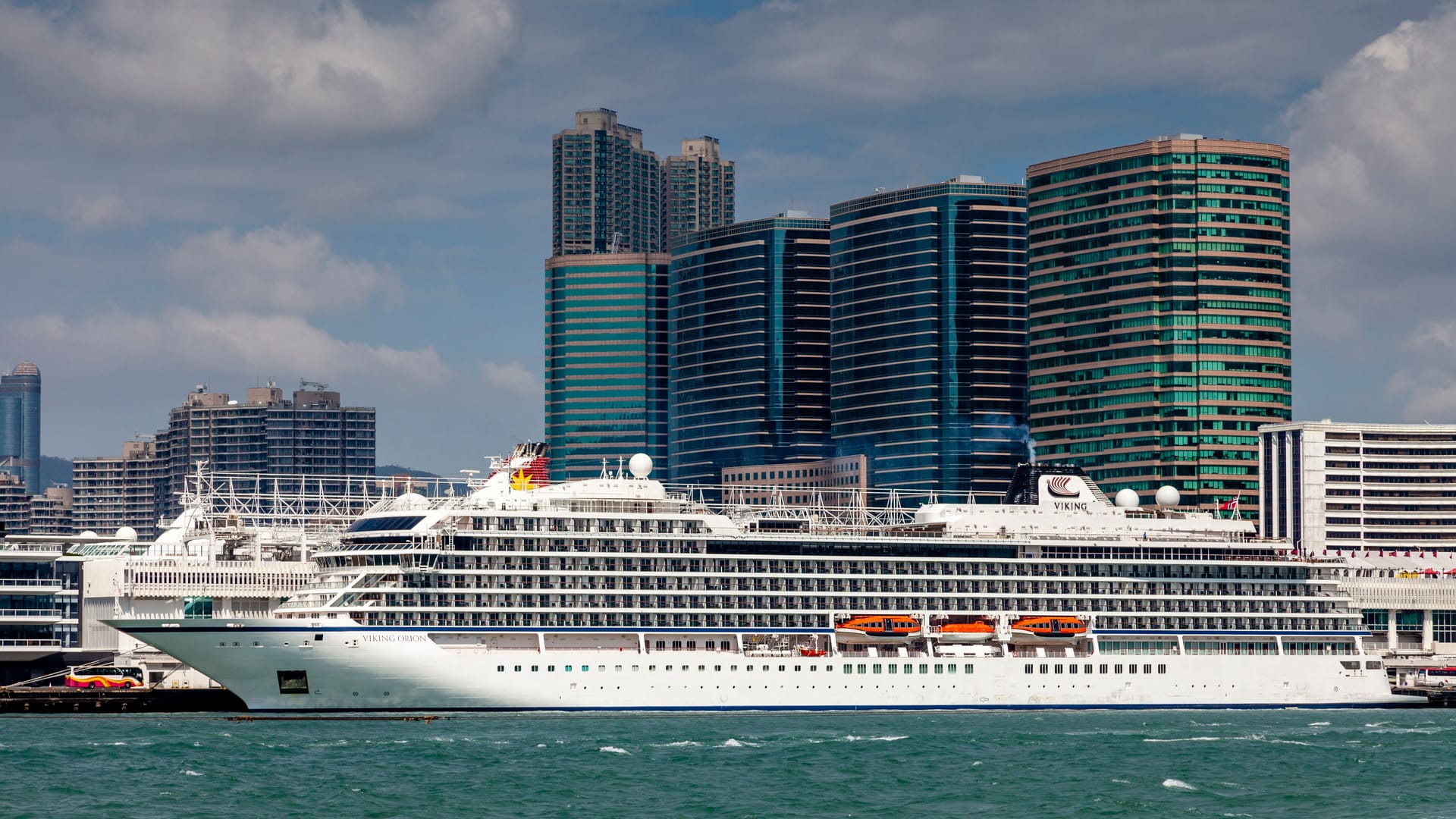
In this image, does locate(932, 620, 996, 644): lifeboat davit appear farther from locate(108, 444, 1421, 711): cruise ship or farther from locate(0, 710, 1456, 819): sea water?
locate(0, 710, 1456, 819): sea water

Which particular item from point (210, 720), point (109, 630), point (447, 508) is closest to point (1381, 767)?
point (447, 508)

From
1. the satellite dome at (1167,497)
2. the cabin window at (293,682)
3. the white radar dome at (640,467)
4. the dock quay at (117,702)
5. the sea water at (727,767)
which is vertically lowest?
the sea water at (727,767)

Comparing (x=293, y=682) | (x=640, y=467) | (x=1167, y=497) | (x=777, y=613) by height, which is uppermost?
(x=640, y=467)

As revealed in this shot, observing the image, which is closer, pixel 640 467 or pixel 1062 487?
pixel 640 467

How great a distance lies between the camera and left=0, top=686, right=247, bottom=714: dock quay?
126000mm

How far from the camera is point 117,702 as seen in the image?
416 feet

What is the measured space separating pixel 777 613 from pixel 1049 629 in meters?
15.8

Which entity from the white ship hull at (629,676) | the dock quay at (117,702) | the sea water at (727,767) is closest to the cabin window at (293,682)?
the white ship hull at (629,676)

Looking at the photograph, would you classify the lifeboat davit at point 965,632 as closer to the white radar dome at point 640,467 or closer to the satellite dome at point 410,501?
the white radar dome at point 640,467

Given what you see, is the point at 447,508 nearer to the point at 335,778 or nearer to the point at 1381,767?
the point at 335,778

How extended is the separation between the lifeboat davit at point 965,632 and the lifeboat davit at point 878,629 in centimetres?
145

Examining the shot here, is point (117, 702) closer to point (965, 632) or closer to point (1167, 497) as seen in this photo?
point (965, 632)

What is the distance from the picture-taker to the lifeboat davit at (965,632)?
405 ft

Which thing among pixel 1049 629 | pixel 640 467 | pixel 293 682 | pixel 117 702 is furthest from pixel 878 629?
pixel 117 702
